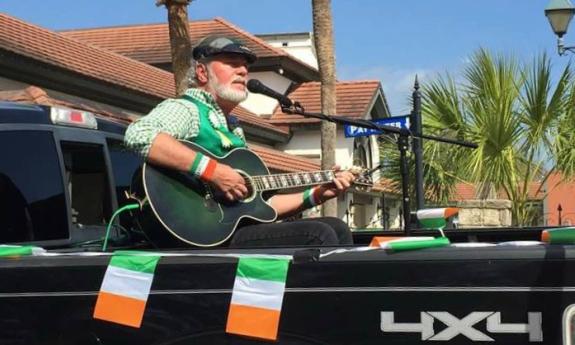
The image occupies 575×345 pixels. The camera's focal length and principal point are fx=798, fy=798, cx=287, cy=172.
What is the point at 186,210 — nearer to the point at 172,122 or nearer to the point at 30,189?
the point at 172,122

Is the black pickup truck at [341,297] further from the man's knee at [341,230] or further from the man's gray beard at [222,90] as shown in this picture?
the man's gray beard at [222,90]

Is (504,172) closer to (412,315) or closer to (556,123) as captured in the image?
(556,123)

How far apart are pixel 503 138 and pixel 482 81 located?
2.53 feet

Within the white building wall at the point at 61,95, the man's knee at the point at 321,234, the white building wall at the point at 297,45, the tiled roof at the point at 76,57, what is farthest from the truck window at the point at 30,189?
the white building wall at the point at 297,45

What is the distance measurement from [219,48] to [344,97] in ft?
73.8

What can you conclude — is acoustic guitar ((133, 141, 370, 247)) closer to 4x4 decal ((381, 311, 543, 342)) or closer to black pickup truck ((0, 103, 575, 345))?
black pickup truck ((0, 103, 575, 345))

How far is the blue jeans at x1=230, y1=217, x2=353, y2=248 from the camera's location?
294cm

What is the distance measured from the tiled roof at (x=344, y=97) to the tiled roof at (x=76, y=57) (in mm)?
5698

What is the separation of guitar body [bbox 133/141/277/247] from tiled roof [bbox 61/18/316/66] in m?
20.6

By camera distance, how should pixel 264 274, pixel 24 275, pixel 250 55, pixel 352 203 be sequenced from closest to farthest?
pixel 264 274 < pixel 24 275 < pixel 250 55 < pixel 352 203

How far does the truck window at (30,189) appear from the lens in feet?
11.2

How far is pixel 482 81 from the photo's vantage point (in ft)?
33.0

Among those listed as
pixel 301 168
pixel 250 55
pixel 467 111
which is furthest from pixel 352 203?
pixel 250 55

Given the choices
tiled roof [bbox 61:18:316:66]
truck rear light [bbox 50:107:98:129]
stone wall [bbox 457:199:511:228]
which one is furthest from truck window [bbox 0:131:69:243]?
tiled roof [bbox 61:18:316:66]
